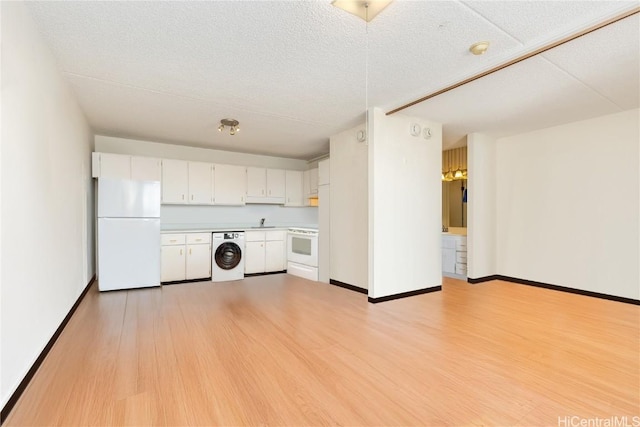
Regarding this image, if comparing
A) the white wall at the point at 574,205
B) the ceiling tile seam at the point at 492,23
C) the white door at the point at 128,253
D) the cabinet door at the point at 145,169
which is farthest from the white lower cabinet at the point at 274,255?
the ceiling tile seam at the point at 492,23

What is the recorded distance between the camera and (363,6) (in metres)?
1.92

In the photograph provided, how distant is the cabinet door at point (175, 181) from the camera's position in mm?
5078

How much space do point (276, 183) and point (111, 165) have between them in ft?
8.94

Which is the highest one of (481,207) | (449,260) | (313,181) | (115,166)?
(115,166)

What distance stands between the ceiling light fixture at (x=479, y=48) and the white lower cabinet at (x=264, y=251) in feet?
13.8

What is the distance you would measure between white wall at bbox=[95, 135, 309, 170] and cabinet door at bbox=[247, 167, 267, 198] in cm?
39

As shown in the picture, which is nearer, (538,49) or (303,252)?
(538,49)

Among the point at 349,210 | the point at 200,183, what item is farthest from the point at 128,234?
the point at 349,210

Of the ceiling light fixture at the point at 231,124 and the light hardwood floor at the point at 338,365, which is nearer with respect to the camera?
the light hardwood floor at the point at 338,365

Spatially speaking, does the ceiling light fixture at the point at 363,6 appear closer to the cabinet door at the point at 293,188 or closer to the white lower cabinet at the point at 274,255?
the white lower cabinet at the point at 274,255

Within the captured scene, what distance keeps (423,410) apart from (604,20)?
2725mm

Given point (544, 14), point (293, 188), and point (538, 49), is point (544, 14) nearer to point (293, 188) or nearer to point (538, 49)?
point (538, 49)

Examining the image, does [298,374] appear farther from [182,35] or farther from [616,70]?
[616,70]
